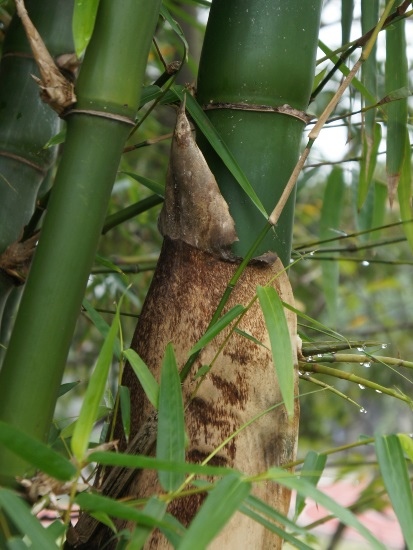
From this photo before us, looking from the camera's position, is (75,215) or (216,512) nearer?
(216,512)

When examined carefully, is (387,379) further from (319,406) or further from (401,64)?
(401,64)

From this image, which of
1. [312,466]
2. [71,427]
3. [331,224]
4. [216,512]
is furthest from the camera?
[331,224]

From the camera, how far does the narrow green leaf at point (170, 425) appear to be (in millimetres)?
375

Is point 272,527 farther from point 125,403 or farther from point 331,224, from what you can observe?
point 331,224

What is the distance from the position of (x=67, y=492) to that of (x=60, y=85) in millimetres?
216

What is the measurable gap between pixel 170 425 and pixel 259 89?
234 millimetres

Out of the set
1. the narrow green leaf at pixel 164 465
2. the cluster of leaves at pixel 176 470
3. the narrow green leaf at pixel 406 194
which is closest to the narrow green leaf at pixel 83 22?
the cluster of leaves at pixel 176 470

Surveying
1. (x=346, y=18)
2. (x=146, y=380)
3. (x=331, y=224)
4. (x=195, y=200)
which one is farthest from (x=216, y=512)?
(x=331, y=224)

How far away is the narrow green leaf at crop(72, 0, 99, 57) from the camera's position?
425mm

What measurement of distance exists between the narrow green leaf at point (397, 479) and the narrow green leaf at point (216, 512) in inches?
2.9

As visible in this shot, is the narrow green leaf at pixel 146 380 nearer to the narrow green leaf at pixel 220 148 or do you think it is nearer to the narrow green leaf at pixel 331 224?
the narrow green leaf at pixel 220 148

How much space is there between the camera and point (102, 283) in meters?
1.18

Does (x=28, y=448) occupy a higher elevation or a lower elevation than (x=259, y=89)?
lower

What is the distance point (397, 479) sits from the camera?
371mm
